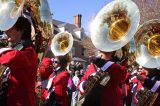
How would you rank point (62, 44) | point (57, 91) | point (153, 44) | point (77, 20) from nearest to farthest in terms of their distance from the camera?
point (153, 44)
point (57, 91)
point (62, 44)
point (77, 20)

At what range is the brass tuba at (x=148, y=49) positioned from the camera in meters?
6.21

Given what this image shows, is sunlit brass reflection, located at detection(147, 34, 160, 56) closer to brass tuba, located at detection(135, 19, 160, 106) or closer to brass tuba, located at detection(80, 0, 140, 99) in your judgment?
brass tuba, located at detection(135, 19, 160, 106)

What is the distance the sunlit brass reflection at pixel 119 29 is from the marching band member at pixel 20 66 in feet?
Answer: 5.17

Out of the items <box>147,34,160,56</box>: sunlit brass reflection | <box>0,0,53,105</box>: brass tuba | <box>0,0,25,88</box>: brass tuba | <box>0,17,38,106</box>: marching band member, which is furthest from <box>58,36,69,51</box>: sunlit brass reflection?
<box>0,17,38,106</box>: marching band member

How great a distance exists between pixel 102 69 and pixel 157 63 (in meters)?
1.03

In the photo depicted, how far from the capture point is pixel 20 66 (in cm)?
434

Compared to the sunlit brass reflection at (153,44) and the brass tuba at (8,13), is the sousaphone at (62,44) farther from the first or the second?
the brass tuba at (8,13)

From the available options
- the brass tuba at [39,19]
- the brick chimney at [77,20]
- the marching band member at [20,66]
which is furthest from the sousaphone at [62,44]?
the brick chimney at [77,20]

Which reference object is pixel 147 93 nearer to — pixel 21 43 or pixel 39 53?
pixel 39 53

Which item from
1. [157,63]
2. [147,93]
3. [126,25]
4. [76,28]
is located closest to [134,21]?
[126,25]

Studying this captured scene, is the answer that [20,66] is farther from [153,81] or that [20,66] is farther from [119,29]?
[153,81]

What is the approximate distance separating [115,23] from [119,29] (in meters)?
0.15

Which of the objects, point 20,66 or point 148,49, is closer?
point 20,66

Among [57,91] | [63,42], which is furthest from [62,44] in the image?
[57,91]
